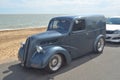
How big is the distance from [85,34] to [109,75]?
230 cm

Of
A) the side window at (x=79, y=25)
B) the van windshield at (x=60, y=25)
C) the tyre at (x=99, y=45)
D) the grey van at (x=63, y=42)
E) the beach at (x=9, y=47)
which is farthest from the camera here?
the tyre at (x=99, y=45)

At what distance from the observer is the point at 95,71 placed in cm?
598

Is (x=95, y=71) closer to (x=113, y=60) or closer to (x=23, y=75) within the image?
(x=113, y=60)

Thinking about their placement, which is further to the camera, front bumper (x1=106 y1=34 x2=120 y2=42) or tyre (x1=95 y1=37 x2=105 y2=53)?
front bumper (x1=106 y1=34 x2=120 y2=42)

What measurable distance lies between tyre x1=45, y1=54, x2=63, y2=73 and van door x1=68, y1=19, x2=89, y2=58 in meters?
0.80

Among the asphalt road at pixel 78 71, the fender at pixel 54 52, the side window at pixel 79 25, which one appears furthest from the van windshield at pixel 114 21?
the fender at pixel 54 52

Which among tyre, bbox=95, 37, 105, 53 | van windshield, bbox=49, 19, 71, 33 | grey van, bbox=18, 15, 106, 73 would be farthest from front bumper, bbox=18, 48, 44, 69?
tyre, bbox=95, 37, 105, 53

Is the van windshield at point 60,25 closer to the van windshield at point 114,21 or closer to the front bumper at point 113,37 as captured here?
the front bumper at point 113,37

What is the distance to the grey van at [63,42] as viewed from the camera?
5.83 meters

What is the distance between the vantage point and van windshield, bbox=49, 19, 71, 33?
6801mm

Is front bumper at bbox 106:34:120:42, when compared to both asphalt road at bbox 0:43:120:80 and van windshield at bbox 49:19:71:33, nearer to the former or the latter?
asphalt road at bbox 0:43:120:80

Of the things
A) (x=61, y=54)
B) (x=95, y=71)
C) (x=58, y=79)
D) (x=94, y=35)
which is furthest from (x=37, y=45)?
(x=94, y=35)

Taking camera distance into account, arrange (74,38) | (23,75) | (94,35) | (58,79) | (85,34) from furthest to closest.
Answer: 1. (94,35)
2. (85,34)
3. (74,38)
4. (23,75)
5. (58,79)

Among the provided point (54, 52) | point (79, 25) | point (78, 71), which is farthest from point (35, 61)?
point (79, 25)
